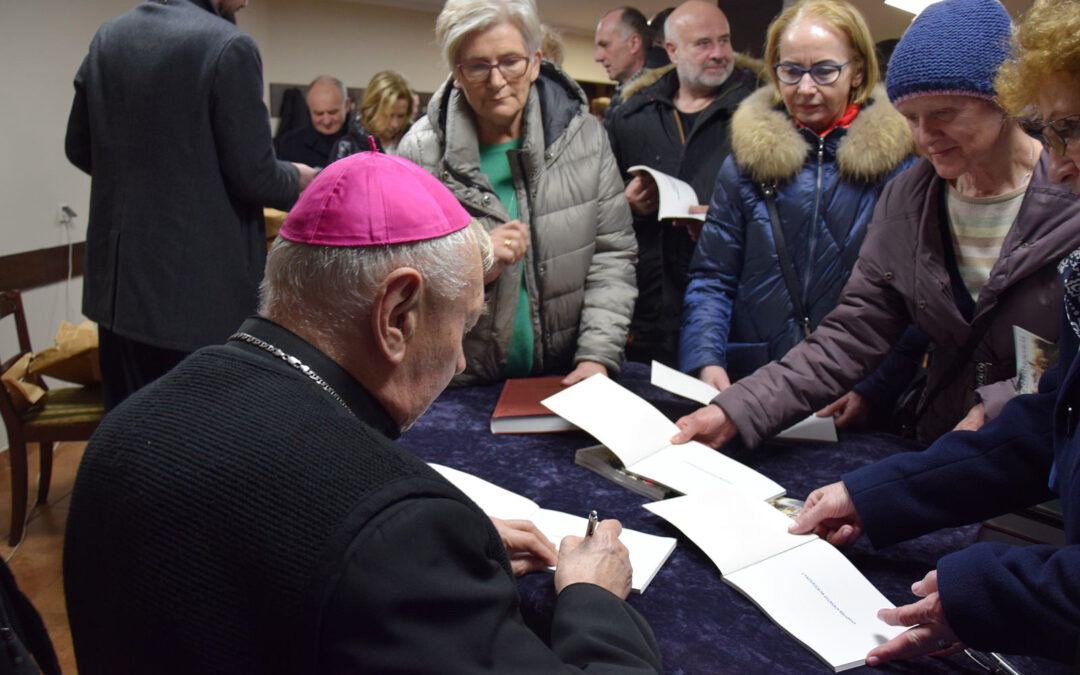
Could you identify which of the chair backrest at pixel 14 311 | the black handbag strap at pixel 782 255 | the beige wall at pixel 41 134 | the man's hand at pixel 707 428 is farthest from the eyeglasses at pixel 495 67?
the beige wall at pixel 41 134

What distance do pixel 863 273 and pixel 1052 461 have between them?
72cm

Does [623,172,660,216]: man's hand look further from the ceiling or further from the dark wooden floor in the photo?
the ceiling

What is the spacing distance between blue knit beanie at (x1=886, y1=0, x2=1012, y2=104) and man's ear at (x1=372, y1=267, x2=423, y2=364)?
4.10 ft

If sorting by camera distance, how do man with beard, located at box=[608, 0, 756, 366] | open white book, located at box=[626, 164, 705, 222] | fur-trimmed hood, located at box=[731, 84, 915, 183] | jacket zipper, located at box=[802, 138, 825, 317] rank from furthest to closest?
man with beard, located at box=[608, 0, 756, 366] → open white book, located at box=[626, 164, 705, 222] → jacket zipper, located at box=[802, 138, 825, 317] → fur-trimmed hood, located at box=[731, 84, 915, 183]

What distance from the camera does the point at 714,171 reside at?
3314mm

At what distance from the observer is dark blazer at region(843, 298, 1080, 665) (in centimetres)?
107

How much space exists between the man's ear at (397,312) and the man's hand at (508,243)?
1066 millimetres

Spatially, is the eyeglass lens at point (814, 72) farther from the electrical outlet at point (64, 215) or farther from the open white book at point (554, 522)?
the electrical outlet at point (64, 215)

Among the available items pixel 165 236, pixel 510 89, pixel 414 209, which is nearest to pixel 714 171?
pixel 510 89

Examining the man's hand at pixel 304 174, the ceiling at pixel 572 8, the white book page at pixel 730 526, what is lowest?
the white book page at pixel 730 526

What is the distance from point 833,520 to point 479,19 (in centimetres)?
165

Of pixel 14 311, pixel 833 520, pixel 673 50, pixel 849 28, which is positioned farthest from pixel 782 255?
pixel 14 311

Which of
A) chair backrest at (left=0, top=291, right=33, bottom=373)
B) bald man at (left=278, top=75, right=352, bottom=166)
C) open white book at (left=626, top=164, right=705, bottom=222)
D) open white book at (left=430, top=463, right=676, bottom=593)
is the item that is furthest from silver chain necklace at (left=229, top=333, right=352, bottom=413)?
bald man at (left=278, top=75, right=352, bottom=166)

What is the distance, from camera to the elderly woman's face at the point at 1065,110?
1.13 metres
